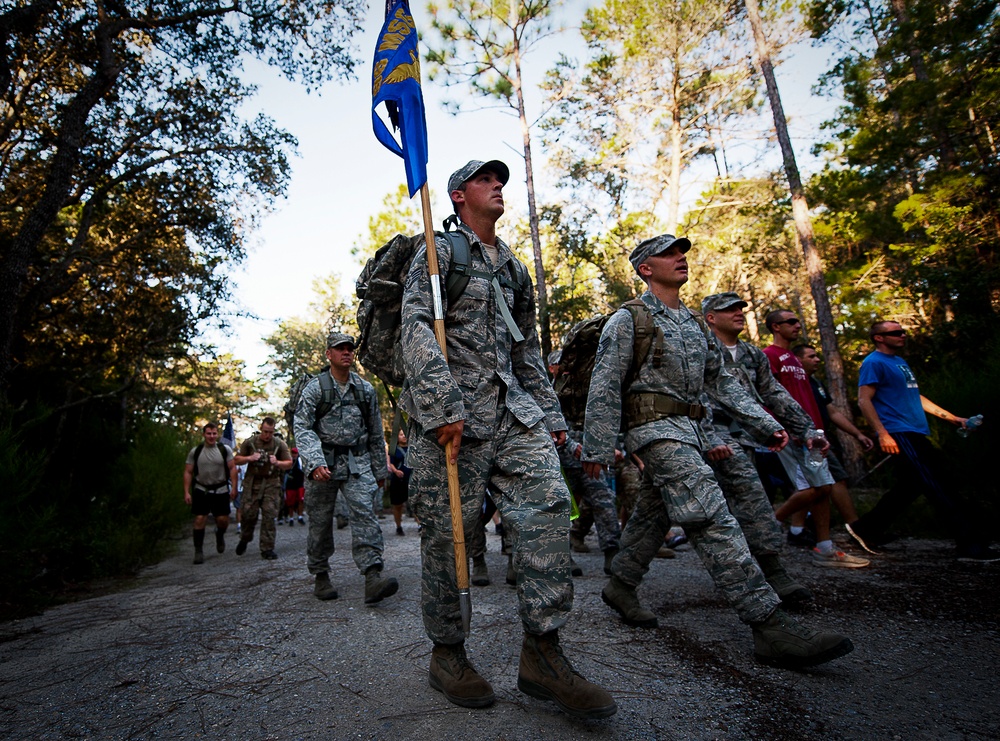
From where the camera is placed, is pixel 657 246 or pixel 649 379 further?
pixel 657 246

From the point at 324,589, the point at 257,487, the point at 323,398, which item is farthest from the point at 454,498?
the point at 257,487

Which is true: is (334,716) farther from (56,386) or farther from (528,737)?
(56,386)

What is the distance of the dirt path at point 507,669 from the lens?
2328 mm

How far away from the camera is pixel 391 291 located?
2947 mm

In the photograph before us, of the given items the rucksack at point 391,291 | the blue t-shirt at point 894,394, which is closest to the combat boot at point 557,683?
the rucksack at point 391,291

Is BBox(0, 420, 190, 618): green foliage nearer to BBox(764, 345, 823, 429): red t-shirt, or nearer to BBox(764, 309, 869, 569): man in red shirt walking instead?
BBox(764, 309, 869, 569): man in red shirt walking

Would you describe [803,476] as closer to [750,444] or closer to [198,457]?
[750,444]

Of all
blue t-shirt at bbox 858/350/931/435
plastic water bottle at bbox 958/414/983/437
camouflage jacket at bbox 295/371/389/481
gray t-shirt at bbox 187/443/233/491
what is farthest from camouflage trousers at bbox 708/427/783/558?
gray t-shirt at bbox 187/443/233/491

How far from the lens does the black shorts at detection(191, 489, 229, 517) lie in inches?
360

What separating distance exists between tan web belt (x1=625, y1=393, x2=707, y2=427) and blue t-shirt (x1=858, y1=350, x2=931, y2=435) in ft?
9.00

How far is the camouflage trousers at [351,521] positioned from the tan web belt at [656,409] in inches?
101

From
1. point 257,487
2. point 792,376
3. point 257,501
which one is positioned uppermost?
point 792,376

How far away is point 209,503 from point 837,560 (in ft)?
27.9

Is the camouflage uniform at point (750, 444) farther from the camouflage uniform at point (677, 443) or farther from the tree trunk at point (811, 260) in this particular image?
the tree trunk at point (811, 260)
